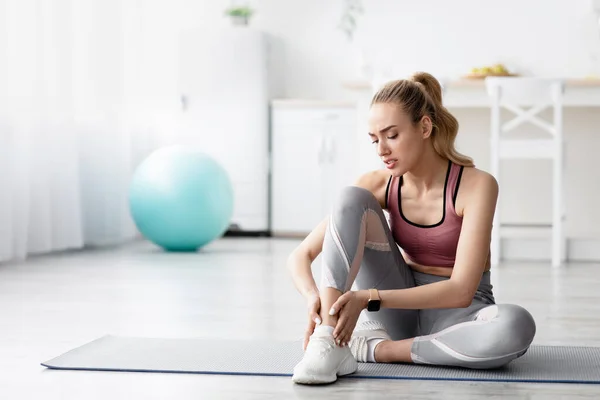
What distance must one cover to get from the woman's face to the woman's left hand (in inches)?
12.7

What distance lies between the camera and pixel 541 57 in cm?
677

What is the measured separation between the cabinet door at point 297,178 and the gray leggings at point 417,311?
4.34 meters

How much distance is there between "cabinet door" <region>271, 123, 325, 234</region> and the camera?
6684 mm

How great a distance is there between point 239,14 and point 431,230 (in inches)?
191

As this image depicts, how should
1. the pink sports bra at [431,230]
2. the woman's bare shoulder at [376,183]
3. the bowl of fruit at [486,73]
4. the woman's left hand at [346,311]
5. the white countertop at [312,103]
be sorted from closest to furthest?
1. the woman's left hand at [346,311]
2. the pink sports bra at [431,230]
3. the woman's bare shoulder at [376,183]
4. the bowl of fruit at [486,73]
5. the white countertop at [312,103]

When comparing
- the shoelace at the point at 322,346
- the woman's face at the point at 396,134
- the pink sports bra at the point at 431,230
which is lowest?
the shoelace at the point at 322,346

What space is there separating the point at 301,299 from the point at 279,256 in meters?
1.74

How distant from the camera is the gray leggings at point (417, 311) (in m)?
2.13

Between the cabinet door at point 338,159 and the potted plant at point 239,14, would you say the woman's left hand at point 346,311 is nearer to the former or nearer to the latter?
the cabinet door at point 338,159

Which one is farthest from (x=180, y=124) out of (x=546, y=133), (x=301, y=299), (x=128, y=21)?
(x=301, y=299)

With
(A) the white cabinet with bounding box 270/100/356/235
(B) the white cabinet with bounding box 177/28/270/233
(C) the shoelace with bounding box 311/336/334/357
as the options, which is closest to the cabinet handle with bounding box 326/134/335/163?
(A) the white cabinet with bounding box 270/100/356/235

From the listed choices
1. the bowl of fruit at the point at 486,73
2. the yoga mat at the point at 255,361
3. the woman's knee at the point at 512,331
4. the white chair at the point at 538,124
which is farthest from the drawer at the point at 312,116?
the woman's knee at the point at 512,331

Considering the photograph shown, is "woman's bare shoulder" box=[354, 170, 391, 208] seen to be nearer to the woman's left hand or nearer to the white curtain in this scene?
the woman's left hand

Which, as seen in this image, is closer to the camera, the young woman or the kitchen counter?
the young woman
